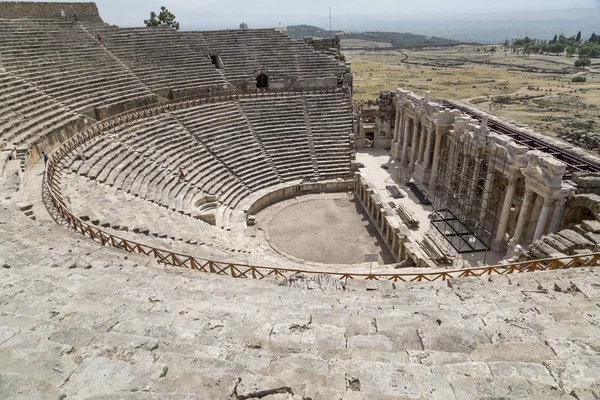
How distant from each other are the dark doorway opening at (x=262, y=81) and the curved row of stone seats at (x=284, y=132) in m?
3.75

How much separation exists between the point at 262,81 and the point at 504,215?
25.6 m

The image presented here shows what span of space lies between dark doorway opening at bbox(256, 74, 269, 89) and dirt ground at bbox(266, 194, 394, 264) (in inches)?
584

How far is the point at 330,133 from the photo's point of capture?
108ft

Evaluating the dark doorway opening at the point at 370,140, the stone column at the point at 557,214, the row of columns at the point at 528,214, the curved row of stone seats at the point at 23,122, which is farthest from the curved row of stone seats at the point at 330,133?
the curved row of stone seats at the point at 23,122

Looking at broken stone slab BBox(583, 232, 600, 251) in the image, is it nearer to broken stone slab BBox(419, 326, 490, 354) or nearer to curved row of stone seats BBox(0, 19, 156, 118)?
broken stone slab BBox(419, 326, 490, 354)

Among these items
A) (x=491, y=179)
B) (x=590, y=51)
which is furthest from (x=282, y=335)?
(x=590, y=51)

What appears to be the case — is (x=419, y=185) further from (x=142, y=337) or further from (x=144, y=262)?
(x=142, y=337)

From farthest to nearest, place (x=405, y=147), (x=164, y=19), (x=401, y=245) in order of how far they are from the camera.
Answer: (x=164, y=19) → (x=405, y=147) → (x=401, y=245)

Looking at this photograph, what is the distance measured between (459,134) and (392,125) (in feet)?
46.5

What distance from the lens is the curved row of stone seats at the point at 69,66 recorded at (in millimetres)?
26891

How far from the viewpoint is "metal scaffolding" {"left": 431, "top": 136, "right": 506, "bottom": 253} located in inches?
866

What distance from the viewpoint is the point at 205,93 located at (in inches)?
1372

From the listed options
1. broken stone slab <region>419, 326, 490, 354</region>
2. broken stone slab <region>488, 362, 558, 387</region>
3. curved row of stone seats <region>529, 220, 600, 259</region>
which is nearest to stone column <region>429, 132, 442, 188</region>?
curved row of stone seats <region>529, 220, 600, 259</region>

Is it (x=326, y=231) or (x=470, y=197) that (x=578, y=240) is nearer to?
(x=470, y=197)
